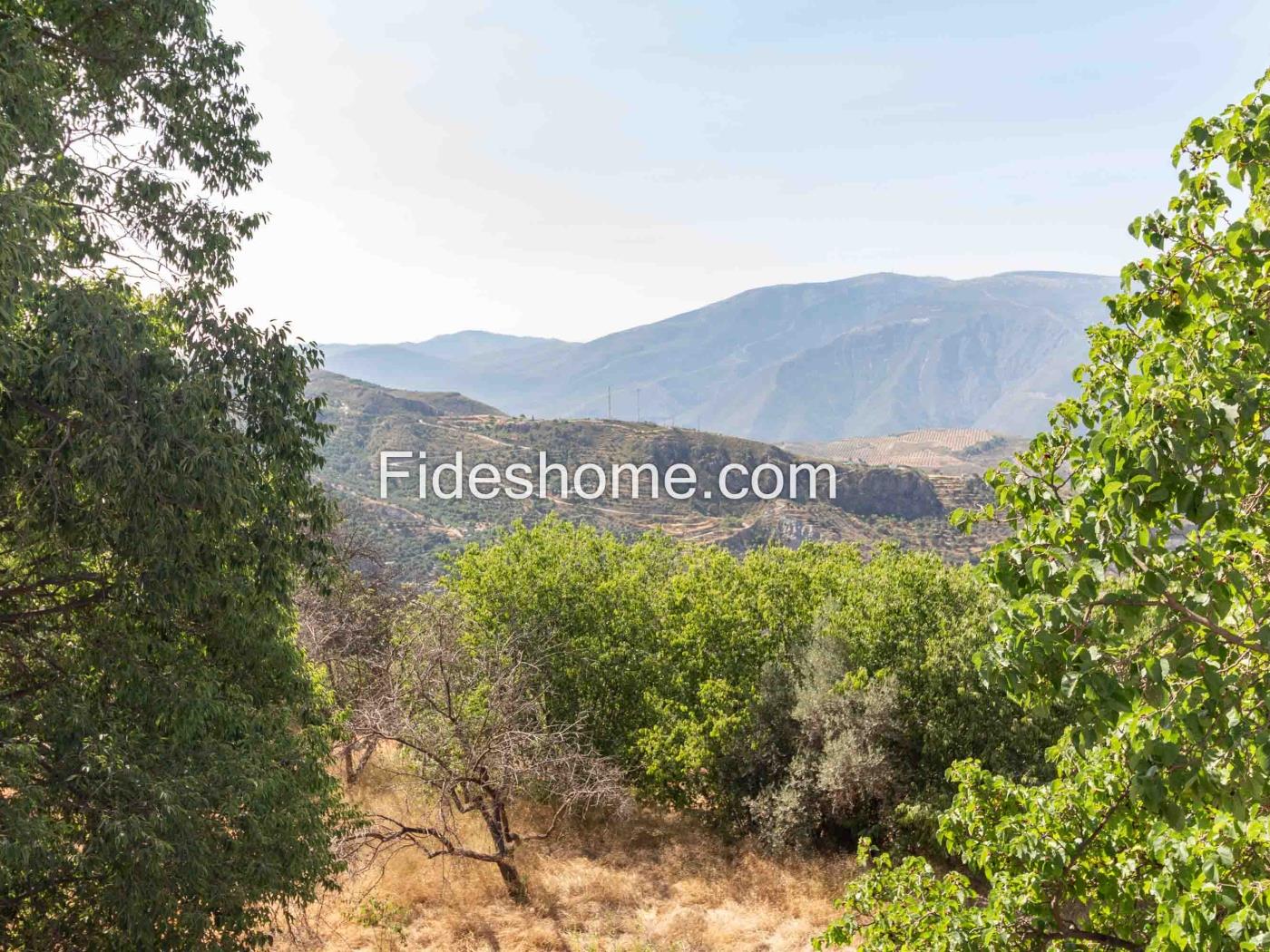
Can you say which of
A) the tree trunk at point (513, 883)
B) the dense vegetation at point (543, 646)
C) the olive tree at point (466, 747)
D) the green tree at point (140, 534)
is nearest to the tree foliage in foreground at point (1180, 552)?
the dense vegetation at point (543, 646)

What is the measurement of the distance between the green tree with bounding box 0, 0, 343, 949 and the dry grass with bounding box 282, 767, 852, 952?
5165 millimetres

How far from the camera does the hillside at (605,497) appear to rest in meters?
94.9

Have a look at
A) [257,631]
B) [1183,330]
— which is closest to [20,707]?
[257,631]

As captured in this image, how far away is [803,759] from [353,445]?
374 feet

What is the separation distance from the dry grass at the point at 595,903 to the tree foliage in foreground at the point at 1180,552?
1134 centimetres

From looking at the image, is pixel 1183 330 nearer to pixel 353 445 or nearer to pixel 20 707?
pixel 20 707

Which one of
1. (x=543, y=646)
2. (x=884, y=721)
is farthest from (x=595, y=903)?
(x=884, y=721)

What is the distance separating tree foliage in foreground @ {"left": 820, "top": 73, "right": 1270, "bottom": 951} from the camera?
309 centimetres

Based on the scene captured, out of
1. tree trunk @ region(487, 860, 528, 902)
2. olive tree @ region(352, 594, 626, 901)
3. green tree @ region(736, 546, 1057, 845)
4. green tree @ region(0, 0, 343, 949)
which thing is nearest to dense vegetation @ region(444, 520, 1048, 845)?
green tree @ region(736, 546, 1057, 845)

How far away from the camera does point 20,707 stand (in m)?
7.70

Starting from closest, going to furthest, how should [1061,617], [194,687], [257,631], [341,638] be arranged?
[1061,617], [194,687], [257,631], [341,638]

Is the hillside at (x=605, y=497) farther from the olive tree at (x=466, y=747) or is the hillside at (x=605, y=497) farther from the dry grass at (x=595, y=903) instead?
the dry grass at (x=595, y=903)

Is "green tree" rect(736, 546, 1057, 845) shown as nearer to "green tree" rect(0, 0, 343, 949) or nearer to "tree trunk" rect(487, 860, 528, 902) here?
"tree trunk" rect(487, 860, 528, 902)

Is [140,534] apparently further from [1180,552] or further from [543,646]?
[543,646]
